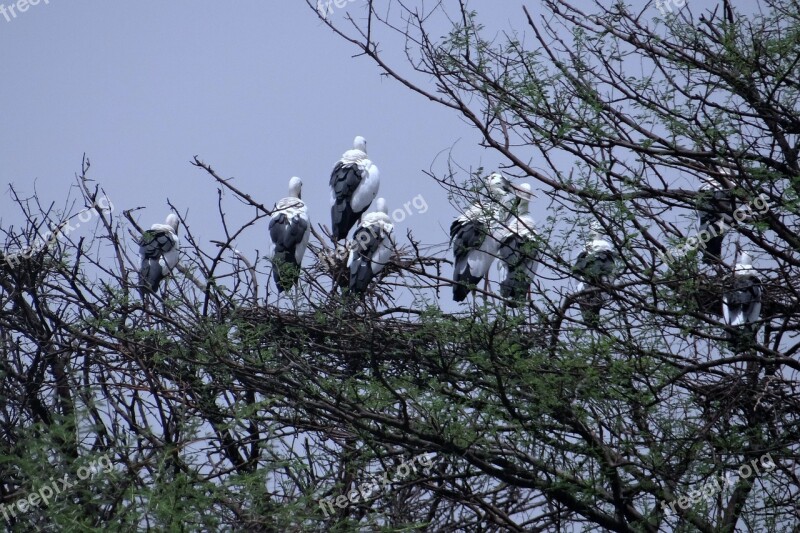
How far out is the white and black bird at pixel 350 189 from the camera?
355 inches

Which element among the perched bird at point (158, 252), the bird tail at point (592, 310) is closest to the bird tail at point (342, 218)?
the perched bird at point (158, 252)

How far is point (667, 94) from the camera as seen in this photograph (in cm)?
560

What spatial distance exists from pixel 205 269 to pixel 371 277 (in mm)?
1156

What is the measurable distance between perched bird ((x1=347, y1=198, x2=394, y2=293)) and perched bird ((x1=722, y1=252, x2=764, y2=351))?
7.58 feet

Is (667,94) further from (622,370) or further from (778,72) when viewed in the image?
(622,370)

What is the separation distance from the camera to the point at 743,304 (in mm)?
5516

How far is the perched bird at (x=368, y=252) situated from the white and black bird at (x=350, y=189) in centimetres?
78

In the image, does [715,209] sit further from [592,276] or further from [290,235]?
[290,235]

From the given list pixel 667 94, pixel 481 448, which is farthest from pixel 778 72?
pixel 481 448

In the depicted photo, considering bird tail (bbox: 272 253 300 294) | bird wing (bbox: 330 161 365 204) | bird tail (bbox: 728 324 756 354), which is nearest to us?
bird tail (bbox: 728 324 756 354)

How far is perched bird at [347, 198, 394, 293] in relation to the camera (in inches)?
297

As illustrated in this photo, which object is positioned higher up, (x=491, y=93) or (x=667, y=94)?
(x=491, y=93)

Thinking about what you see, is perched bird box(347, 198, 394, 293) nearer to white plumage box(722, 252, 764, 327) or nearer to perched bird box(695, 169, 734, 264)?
perched bird box(695, 169, 734, 264)

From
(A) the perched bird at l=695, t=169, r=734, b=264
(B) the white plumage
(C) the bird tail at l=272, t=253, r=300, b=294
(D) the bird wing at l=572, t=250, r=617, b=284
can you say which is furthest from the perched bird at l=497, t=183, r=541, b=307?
(C) the bird tail at l=272, t=253, r=300, b=294
